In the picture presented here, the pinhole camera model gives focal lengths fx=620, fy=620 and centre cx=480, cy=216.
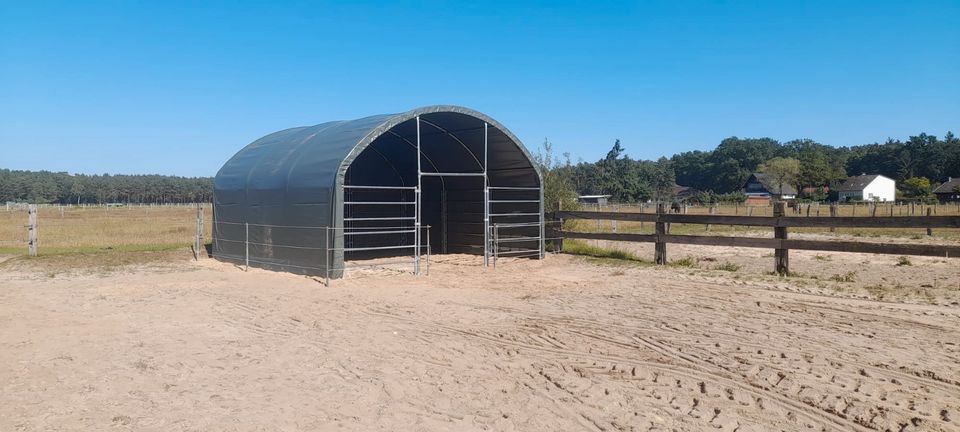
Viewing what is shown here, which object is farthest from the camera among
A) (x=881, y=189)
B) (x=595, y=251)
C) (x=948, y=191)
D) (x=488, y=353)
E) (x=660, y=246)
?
(x=881, y=189)

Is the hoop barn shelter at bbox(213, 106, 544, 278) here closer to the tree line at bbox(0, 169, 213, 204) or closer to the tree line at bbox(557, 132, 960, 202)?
the tree line at bbox(557, 132, 960, 202)

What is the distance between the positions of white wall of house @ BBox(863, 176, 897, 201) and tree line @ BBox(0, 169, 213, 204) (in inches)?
3613

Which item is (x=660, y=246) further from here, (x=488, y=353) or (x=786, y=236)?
(x=488, y=353)

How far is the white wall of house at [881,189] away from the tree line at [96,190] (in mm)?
91773

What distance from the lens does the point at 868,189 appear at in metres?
72.1

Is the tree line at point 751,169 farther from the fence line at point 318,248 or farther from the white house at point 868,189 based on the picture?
the fence line at point 318,248

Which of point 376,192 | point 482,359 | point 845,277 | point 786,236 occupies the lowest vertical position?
point 482,359

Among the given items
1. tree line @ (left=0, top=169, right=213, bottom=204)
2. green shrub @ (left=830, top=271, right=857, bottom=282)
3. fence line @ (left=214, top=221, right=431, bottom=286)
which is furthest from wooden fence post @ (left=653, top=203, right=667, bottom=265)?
tree line @ (left=0, top=169, right=213, bottom=204)

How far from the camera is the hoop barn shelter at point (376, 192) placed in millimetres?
12664

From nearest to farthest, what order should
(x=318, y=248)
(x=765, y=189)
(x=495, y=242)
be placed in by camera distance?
(x=318, y=248), (x=495, y=242), (x=765, y=189)

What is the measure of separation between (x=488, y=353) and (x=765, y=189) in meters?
82.5

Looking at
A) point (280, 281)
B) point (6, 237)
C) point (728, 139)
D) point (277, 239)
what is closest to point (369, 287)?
point (280, 281)

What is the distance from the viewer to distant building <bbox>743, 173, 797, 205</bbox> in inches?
2896

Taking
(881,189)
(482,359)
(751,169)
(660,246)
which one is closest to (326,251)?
(482,359)
